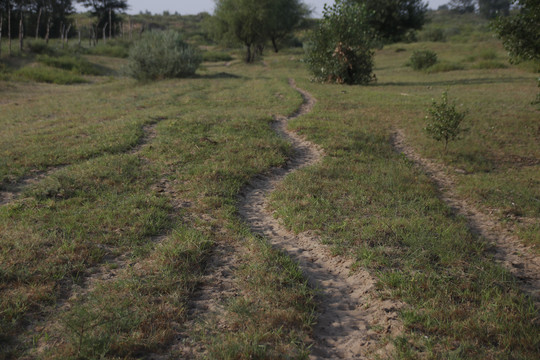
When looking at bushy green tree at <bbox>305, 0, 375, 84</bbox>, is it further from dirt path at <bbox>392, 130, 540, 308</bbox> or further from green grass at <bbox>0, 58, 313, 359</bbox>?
dirt path at <bbox>392, 130, 540, 308</bbox>

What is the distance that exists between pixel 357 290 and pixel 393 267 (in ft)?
1.43

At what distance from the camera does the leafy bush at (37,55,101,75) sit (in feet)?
77.7

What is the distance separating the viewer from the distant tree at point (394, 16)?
2928 centimetres

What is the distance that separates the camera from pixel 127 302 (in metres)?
2.99

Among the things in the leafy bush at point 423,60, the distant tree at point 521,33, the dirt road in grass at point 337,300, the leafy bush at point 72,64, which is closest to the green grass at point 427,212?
the dirt road in grass at point 337,300

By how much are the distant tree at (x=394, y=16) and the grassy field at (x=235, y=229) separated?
71.1ft

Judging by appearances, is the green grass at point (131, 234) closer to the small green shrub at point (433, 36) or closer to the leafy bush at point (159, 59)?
the leafy bush at point (159, 59)

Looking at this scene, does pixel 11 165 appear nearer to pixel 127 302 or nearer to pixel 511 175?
pixel 127 302

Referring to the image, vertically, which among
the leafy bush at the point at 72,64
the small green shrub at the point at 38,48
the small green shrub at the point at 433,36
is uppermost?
the small green shrub at the point at 433,36

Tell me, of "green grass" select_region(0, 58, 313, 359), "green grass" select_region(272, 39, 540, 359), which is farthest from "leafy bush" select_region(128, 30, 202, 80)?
"green grass" select_region(272, 39, 540, 359)

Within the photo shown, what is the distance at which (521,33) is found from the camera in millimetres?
9094

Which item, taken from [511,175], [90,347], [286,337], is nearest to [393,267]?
[286,337]

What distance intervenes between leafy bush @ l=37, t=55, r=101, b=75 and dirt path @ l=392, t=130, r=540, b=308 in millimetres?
23796

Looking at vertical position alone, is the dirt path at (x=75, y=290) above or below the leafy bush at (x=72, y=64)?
below
